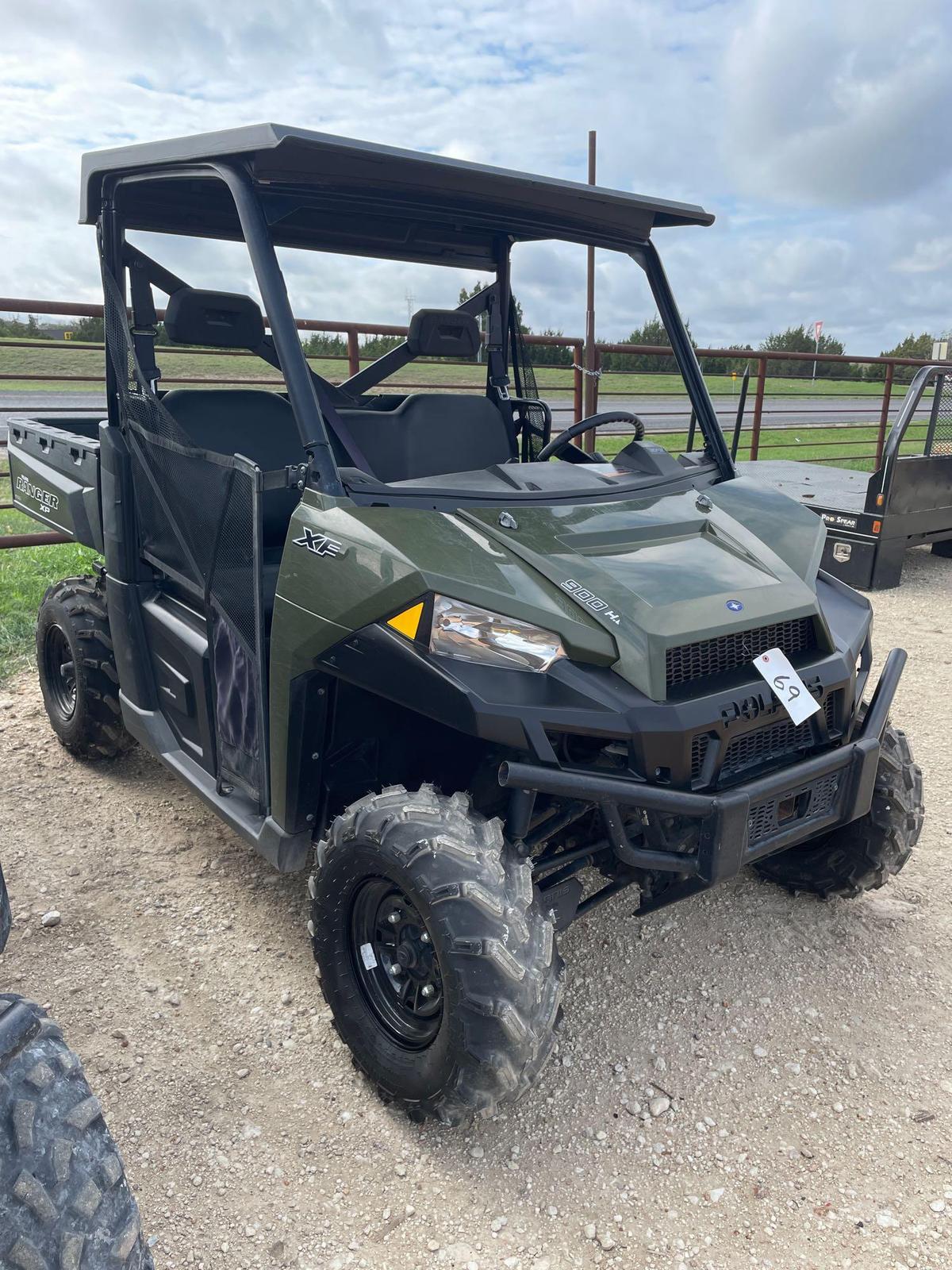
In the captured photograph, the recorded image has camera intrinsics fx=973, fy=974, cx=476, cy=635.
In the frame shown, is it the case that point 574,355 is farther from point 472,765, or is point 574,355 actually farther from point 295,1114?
point 295,1114

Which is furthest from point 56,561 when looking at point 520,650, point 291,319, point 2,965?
point 520,650

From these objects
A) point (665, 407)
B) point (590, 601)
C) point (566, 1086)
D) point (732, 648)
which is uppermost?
point (665, 407)

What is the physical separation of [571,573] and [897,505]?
208 inches

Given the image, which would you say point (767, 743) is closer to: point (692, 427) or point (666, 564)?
point (666, 564)

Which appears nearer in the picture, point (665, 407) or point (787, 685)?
point (787, 685)

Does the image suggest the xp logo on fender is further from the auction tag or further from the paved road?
the paved road

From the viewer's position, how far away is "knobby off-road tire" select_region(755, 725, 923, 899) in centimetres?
268

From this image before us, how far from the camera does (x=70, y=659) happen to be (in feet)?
12.5

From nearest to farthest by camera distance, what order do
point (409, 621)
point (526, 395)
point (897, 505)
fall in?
point (409, 621) → point (526, 395) → point (897, 505)

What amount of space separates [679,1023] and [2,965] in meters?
1.84

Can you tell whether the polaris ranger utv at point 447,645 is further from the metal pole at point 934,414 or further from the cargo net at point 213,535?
the metal pole at point 934,414

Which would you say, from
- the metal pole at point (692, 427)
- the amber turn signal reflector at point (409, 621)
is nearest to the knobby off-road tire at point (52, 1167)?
the amber turn signal reflector at point (409, 621)

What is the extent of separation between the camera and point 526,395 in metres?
3.77

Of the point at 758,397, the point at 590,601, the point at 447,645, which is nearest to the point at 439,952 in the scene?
the point at 447,645
